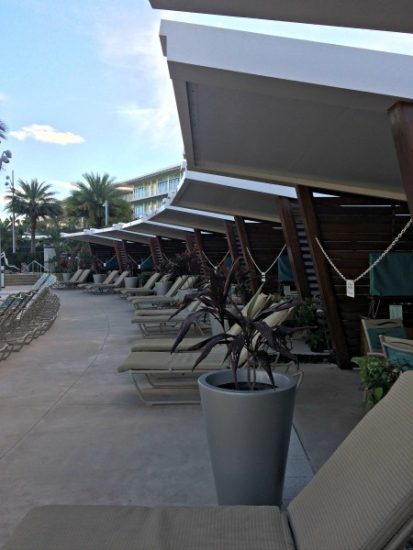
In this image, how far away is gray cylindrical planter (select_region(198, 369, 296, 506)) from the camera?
2.77 metres

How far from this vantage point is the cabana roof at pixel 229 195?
25.2ft

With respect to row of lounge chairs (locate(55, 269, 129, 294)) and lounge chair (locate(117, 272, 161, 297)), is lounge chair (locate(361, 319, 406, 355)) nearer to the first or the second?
lounge chair (locate(117, 272, 161, 297))

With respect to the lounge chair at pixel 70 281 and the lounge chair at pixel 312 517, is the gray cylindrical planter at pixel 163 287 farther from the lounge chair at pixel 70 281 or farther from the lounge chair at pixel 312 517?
the lounge chair at pixel 312 517

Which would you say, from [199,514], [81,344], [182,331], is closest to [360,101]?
[182,331]

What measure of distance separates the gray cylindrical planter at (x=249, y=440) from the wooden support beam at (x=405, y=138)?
56.1 inches

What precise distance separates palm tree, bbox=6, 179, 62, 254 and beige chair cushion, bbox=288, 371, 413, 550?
47931mm

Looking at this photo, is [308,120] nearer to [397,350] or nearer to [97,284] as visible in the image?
[397,350]

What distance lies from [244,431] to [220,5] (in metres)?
2.17

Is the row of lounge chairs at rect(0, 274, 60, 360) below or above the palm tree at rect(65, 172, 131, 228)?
below

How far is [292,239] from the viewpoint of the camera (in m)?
7.54

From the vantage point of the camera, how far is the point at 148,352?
19.4 ft

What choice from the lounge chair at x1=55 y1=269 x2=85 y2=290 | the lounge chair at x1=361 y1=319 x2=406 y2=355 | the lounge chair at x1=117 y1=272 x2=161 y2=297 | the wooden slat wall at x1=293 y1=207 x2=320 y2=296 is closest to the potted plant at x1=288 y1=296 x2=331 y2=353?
the wooden slat wall at x1=293 y1=207 x2=320 y2=296

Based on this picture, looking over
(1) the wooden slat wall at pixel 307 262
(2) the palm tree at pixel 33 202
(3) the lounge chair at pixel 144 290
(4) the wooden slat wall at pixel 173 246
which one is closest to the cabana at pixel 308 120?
(1) the wooden slat wall at pixel 307 262

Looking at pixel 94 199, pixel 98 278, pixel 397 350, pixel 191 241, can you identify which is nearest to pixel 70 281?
pixel 98 278
